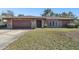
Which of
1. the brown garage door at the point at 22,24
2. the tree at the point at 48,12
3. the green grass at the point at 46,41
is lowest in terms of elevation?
the green grass at the point at 46,41

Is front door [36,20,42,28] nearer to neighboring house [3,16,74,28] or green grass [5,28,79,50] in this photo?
neighboring house [3,16,74,28]

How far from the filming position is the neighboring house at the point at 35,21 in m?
7.48

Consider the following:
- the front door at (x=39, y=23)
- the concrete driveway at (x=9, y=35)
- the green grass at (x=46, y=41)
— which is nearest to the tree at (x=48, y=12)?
the front door at (x=39, y=23)

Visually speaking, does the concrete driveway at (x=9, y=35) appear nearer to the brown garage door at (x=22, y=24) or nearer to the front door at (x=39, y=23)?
the brown garage door at (x=22, y=24)

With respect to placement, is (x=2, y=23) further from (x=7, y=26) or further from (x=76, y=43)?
(x=76, y=43)

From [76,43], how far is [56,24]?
76 cm

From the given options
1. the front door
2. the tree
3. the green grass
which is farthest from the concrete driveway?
the tree

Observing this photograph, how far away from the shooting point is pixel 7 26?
7.52 m

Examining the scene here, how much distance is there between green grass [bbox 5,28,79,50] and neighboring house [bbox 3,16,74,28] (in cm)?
16

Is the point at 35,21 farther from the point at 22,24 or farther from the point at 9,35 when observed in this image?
the point at 9,35

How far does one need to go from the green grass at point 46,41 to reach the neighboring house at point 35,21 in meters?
0.16

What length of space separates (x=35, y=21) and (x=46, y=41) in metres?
0.62
